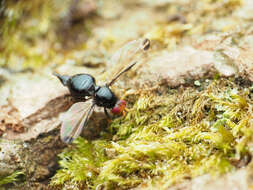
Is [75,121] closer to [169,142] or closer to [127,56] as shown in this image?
[169,142]

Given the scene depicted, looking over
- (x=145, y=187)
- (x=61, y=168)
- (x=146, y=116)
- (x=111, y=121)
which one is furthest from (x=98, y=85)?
(x=145, y=187)

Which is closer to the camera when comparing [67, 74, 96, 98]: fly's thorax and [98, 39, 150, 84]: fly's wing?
[67, 74, 96, 98]: fly's thorax

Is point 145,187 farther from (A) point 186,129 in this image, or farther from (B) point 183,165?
(A) point 186,129

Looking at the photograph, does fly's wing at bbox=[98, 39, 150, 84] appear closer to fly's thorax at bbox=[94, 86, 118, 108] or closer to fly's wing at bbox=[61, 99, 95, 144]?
fly's thorax at bbox=[94, 86, 118, 108]

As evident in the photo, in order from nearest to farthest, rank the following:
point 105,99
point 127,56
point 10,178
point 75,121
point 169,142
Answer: point 169,142 < point 75,121 < point 10,178 < point 105,99 < point 127,56

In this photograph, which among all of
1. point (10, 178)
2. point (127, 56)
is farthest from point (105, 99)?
point (10, 178)

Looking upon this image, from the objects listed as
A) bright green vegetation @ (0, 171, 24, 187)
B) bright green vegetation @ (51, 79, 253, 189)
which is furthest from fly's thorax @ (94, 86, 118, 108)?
bright green vegetation @ (0, 171, 24, 187)
